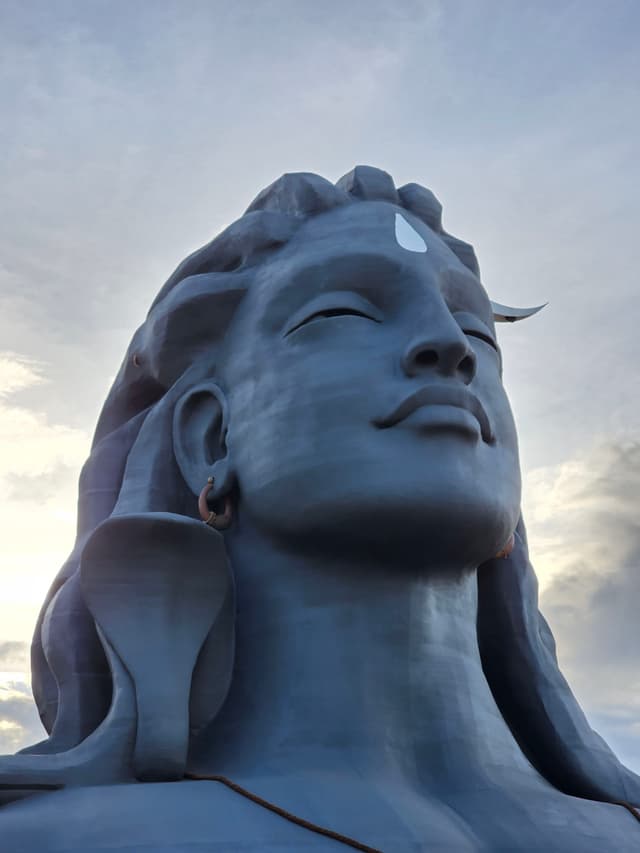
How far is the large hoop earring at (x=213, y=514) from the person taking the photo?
647cm

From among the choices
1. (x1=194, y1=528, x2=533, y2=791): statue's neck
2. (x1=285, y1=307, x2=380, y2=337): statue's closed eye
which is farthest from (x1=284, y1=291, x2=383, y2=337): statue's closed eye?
(x1=194, y1=528, x2=533, y2=791): statue's neck

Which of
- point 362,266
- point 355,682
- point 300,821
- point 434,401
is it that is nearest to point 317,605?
point 355,682

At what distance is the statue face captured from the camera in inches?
233

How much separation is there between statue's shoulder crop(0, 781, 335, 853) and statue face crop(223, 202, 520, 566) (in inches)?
63.0

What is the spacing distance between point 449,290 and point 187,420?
1.84m

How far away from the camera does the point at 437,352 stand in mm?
6168

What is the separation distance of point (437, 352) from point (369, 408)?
1.64 ft

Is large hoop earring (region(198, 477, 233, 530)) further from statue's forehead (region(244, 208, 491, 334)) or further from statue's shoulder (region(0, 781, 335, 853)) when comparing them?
statue's shoulder (region(0, 781, 335, 853))

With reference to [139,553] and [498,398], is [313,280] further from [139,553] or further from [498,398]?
[139,553]

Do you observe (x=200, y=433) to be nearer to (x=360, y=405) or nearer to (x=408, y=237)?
(x=360, y=405)

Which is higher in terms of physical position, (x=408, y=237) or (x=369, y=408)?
(x=408, y=237)

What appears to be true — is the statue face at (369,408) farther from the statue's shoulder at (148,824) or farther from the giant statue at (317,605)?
the statue's shoulder at (148,824)

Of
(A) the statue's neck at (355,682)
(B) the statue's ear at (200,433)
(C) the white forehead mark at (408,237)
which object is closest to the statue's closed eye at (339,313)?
(C) the white forehead mark at (408,237)

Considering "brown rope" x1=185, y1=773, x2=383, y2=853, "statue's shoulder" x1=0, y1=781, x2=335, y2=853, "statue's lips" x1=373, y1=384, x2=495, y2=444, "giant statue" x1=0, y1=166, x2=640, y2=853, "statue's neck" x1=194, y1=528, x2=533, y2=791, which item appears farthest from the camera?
"statue's lips" x1=373, y1=384, x2=495, y2=444
